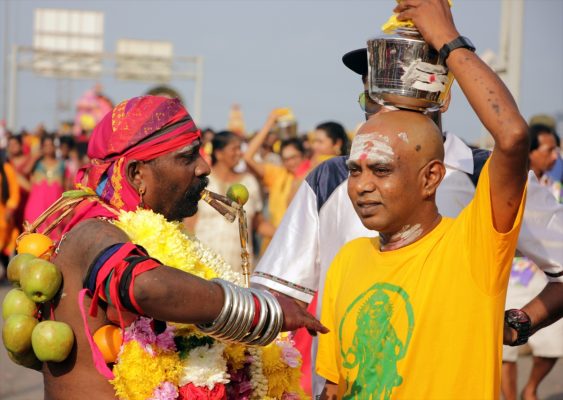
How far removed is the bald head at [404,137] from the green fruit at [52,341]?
1.20m

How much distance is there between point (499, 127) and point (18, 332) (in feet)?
6.09

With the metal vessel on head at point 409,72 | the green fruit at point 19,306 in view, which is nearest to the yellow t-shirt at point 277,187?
the green fruit at point 19,306

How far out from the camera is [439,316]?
117 inches

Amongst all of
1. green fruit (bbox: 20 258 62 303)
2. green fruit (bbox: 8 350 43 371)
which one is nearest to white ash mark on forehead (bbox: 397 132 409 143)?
green fruit (bbox: 20 258 62 303)

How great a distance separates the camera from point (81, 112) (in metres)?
26.6

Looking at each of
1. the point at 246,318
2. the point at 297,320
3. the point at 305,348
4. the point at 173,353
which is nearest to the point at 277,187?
the point at 305,348

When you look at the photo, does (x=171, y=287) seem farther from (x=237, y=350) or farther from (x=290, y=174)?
(x=290, y=174)

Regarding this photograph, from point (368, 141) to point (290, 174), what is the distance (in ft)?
28.7

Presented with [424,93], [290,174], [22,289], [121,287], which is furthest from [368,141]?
[290,174]

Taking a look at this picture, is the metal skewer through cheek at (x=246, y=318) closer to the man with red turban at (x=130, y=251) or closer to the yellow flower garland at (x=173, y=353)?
the man with red turban at (x=130, y=251)

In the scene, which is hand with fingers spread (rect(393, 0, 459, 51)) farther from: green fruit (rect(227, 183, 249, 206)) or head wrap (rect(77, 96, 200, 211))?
green fruit (rect(227, 183, 249, 206))

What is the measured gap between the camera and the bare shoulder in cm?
315

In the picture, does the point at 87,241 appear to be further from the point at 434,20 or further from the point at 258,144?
the point at 258,144

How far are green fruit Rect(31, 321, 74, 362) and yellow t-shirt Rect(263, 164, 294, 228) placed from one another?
26.1 ft
